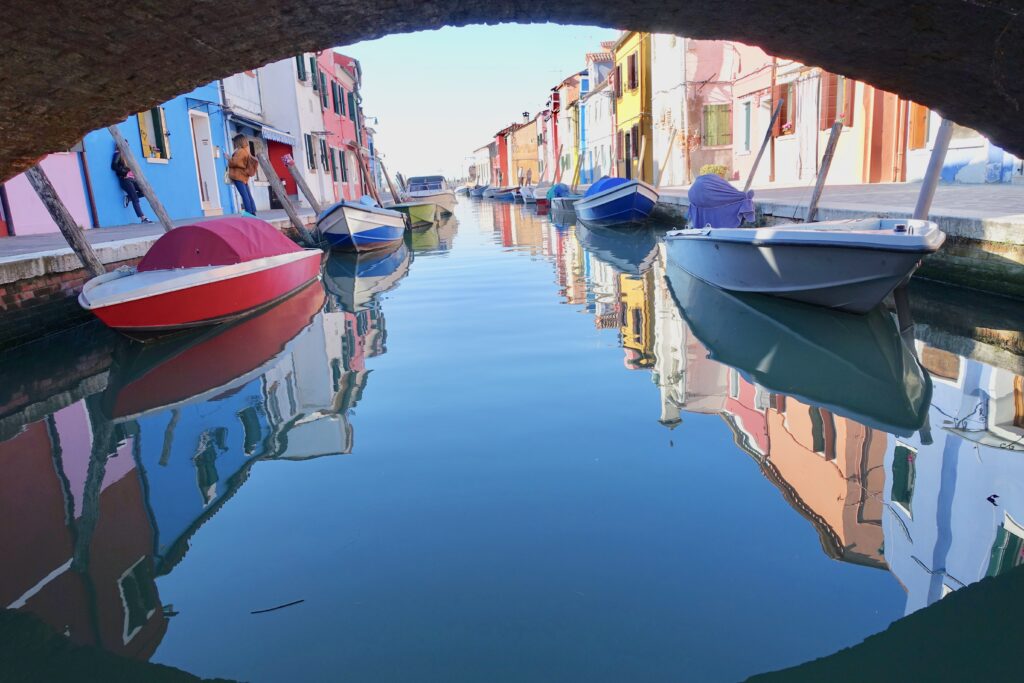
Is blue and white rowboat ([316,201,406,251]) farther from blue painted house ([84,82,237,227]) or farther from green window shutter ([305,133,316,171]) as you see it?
green window shutter ([305,133,316,171])

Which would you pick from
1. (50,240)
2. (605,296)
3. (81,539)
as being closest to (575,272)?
(605,296)

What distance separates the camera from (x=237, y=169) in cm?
1231

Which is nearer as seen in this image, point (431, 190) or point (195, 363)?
point (195, 363)

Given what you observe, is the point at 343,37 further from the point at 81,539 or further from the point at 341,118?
the point at 341,118

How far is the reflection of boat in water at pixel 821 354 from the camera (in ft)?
14.6

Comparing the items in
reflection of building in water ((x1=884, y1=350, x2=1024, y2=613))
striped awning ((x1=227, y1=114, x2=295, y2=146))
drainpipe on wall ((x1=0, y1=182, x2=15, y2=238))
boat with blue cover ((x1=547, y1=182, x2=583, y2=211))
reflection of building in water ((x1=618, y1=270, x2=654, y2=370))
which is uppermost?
striped awning ((x1=227, y1=114, x2=295, y2=146))

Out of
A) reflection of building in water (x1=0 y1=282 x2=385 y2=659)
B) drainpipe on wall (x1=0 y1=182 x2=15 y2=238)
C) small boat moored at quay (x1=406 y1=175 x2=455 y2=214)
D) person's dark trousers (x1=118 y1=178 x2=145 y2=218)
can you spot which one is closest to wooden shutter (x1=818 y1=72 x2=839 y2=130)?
reflection of building in water (x1=0 y1=282 x2=385 y2=659)

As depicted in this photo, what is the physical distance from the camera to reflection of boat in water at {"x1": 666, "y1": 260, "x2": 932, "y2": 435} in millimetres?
4465

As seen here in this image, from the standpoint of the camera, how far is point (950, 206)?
7.91 meters

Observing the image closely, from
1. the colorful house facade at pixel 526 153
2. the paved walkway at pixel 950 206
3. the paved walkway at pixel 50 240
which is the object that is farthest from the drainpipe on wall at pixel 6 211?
the colorful house facade at pixel 526 153

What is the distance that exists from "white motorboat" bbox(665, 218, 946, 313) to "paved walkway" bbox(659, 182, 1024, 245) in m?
0.89

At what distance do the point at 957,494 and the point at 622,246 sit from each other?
36.9ft

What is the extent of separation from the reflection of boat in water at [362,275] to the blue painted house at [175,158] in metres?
3.06

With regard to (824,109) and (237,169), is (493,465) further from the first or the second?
(824,109)
